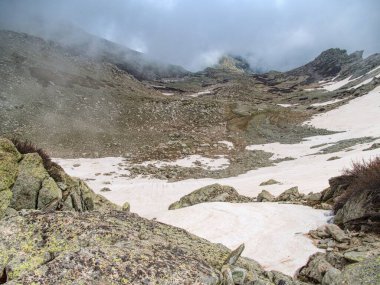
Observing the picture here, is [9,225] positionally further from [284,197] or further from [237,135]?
[237,135]

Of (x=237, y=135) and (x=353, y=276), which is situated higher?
(x=237, y=135)

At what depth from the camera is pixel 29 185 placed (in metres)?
11.1

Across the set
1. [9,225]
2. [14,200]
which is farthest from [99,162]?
[9,225]

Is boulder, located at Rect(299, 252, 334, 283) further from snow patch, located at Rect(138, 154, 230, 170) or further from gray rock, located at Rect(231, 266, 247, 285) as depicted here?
snow patch, located at Rect(138, 154, 230, 170)

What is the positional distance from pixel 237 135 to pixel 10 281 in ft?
176

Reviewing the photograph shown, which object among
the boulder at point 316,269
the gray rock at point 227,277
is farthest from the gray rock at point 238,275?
the boulder at point 316,269

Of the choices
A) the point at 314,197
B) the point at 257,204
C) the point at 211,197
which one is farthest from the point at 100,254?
the point at 211,197

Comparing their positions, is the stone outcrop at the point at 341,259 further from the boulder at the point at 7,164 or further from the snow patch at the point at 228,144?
the snow patch at the point at 228,144

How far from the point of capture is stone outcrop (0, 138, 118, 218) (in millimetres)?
10484

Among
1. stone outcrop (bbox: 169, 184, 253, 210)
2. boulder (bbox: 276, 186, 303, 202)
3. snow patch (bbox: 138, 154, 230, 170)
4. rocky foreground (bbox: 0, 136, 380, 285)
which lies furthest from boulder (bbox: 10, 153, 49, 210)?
snow patch (bbox: 138, 154, 230, 170)

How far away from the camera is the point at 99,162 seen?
40875mm

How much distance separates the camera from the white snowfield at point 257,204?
11742mm

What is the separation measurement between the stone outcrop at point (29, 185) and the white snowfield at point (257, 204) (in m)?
4.95

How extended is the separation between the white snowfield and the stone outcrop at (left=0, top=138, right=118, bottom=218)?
4.95 metres
